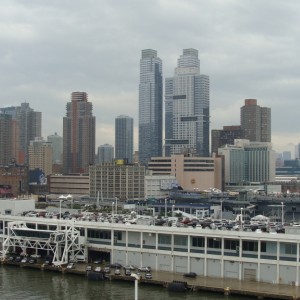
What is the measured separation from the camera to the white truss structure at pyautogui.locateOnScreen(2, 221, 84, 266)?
5588 centimetres

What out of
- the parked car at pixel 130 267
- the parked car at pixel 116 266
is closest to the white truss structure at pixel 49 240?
the parked car at pixel 116 266

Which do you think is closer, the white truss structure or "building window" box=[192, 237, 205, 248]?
"building window" box=[192, 237, 205, 248]

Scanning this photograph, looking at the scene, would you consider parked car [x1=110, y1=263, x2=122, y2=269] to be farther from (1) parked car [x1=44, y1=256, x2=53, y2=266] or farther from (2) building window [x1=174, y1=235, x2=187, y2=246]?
(1) parked car [x1=44, y1=256, x2=53, y2=266]

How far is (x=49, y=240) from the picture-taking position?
5666cm

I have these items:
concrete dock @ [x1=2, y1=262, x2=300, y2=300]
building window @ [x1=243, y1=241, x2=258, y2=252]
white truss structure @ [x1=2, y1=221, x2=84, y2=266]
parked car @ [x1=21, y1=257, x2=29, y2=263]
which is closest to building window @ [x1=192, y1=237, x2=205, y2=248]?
concrete dock @ [x1=2, y1=262, x2=300, y2=300]

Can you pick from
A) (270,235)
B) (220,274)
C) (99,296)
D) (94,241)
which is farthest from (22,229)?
(270,235)

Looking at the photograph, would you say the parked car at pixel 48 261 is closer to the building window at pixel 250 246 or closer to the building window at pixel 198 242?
the building window at pixel 198 242

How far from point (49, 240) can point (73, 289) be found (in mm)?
9939

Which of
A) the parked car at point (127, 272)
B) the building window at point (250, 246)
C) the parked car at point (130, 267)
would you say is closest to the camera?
the building window at point (250, 246)

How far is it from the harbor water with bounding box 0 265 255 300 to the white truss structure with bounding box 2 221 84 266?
127 inches

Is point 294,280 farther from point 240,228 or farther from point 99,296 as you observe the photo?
point 99,296

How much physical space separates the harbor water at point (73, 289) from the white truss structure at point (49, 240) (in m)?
3.23

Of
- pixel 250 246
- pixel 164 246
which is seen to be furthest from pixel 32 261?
pixel 250 246

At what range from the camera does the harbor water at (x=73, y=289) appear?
44812 mm
